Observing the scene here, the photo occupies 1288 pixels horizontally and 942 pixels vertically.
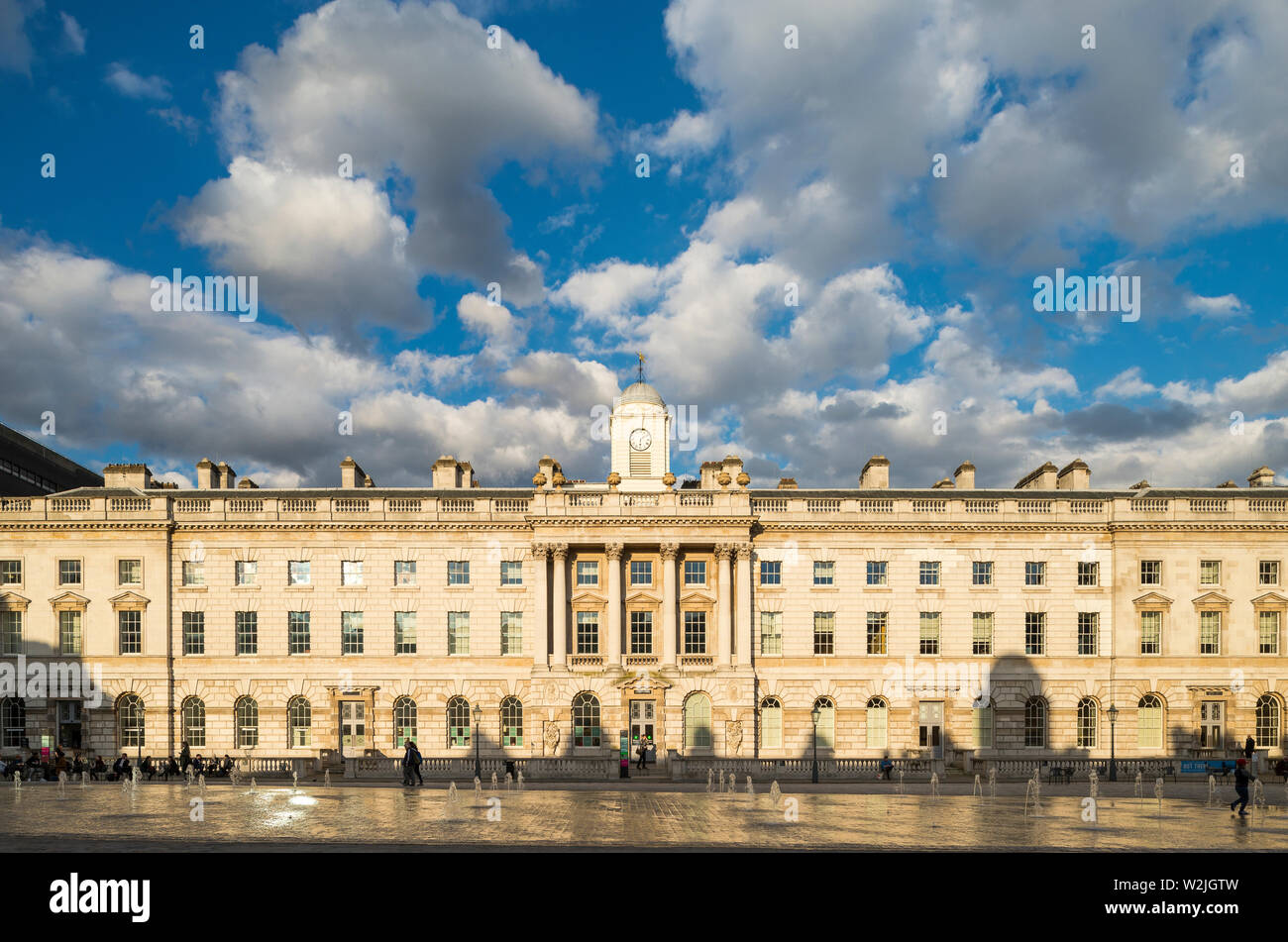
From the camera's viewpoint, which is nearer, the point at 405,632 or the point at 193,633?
the point at 193,633

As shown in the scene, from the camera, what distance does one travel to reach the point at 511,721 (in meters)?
50.2

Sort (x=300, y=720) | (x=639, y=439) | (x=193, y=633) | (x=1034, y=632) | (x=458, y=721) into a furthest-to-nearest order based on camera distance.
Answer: (x=639, y=439)
(x=1034, y=632)
(x=193, y=633)
(x=458, y=721)
(x=300, y=720)

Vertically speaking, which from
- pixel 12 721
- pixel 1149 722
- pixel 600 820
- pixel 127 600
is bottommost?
pixel 1149 722

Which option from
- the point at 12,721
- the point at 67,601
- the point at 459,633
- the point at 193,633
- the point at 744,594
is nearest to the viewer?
the point at 12,721

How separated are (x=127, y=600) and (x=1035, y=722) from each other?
52.1 m

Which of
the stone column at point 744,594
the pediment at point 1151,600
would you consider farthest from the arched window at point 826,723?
the pediment at point 1151,600

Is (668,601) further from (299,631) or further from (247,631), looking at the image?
(247,631)

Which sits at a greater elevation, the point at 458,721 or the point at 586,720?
the point at 586,720

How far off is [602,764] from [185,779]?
19128 millimetres

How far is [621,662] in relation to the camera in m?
49.2

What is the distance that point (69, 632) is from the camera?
49.6 meters

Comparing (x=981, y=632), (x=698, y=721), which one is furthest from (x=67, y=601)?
(x=981, y=632)
